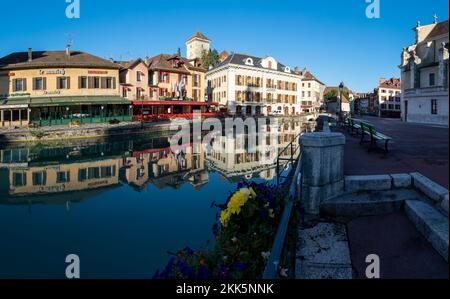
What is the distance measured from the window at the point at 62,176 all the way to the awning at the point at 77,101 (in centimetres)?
2318

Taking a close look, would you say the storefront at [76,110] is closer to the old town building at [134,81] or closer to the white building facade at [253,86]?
the old town building at [134,81]

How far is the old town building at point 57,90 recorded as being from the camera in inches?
1447

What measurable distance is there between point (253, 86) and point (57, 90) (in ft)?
113

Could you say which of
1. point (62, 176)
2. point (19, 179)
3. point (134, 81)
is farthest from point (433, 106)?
point (134, 81)

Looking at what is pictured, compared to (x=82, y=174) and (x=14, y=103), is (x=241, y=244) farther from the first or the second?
(x=14, y=103)

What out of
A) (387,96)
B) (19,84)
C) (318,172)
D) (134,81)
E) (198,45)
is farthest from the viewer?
(387,96)

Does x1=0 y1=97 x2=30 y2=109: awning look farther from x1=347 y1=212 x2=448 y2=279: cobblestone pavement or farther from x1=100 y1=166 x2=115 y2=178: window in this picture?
x1=347 y1=212 x2=448 y2=279: cobblestone pavement

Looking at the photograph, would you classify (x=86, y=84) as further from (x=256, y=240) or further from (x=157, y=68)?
(x=256, y=240)

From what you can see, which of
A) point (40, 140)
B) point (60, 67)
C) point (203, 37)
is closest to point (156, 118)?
point (60, 67)

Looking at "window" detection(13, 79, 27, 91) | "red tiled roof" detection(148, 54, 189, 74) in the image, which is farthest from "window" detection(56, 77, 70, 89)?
"red tiled roof" detection(148, 54, 189, 74)

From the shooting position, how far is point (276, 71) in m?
64.0

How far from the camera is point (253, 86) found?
60.1m

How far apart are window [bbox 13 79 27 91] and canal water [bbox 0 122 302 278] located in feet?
66.5

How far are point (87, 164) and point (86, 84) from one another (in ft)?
83.2
